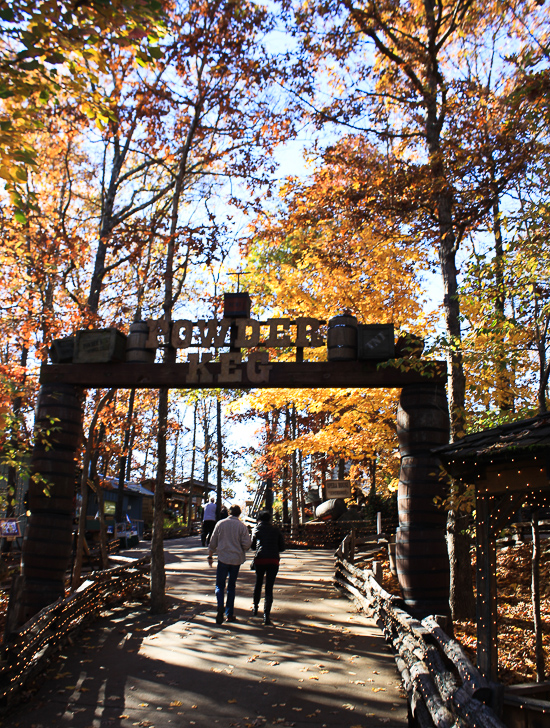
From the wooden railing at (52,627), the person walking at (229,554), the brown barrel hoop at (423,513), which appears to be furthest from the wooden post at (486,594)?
the wooden railing at (52,627)

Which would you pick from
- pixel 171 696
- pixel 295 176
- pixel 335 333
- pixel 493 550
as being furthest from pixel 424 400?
pixel 295 176

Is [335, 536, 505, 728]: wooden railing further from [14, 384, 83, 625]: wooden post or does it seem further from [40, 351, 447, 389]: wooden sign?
[14, 384, 83, 625]: wooden post

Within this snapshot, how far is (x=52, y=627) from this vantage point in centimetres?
693

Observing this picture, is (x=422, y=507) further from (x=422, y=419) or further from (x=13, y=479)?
(x=13, y=479)

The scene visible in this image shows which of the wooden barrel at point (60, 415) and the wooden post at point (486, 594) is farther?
the wooden barrel at point (60, 415)

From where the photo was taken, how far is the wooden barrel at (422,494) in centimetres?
773

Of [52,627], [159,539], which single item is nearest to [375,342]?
[159,539]

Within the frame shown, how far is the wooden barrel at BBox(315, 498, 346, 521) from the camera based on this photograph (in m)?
28.8

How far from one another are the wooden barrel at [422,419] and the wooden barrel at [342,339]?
3.12 ft

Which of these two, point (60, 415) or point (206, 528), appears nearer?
point (60, 415)

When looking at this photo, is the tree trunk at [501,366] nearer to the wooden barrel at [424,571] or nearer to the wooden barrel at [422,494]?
the wooden barrel at [422,494]

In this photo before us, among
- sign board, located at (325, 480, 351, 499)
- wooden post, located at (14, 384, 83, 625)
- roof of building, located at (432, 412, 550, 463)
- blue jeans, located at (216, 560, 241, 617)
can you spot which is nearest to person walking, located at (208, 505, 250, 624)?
blue jeans, located at (216, 560, 241, 617)

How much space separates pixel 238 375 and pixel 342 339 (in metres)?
1.59

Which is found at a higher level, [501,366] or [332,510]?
[501,366]
